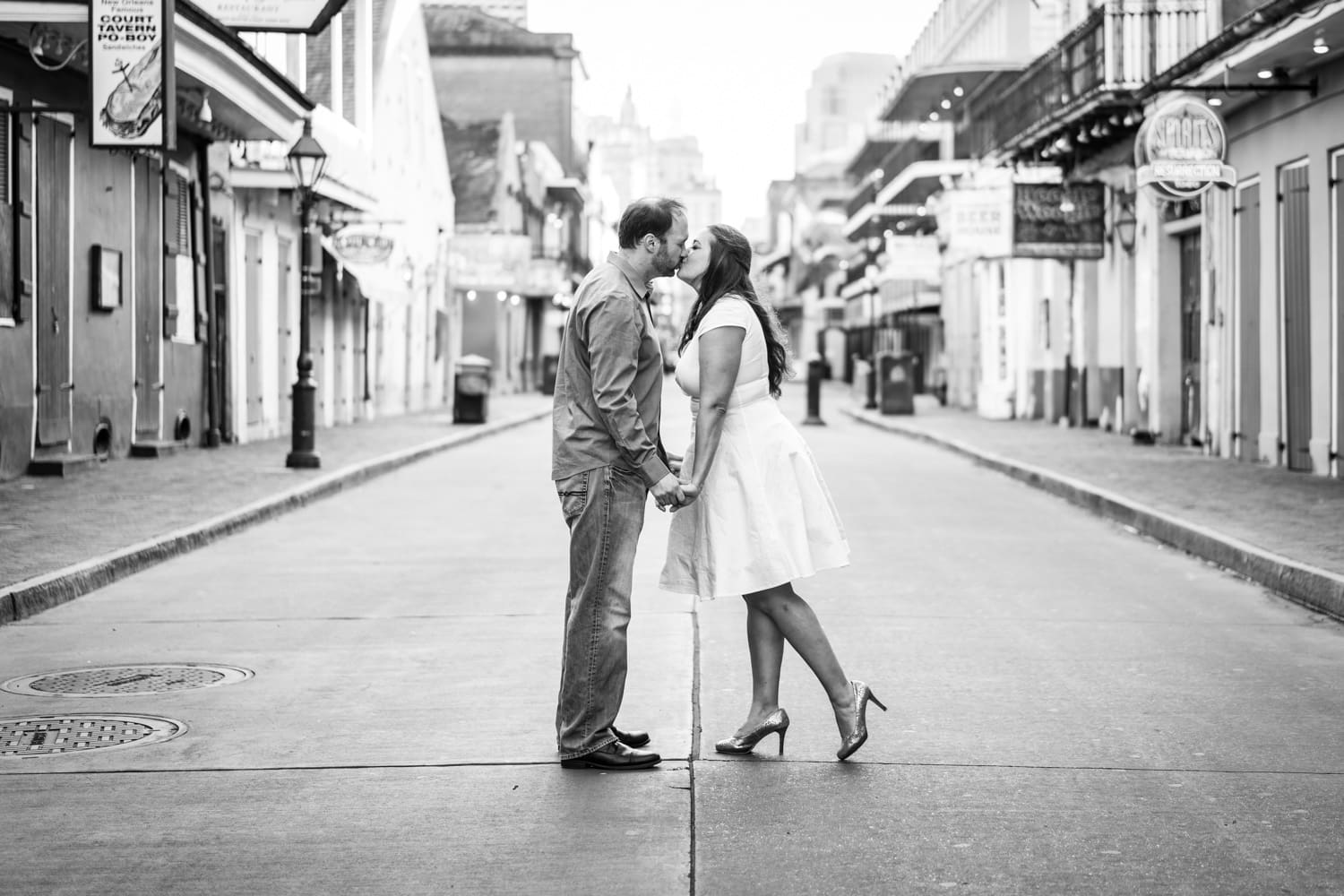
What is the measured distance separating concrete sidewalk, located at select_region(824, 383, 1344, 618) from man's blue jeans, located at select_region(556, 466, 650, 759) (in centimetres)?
532

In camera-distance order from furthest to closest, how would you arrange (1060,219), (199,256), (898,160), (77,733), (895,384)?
(898,160) < (895,384) < (1060,219) < (199,256) < (77,733)

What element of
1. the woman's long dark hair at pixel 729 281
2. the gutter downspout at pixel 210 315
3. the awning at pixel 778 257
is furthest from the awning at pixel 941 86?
the awning at pixel 778 257

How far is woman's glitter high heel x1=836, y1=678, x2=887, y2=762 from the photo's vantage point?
19.7ft

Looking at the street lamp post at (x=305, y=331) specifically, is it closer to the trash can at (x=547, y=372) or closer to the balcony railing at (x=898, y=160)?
the trash can at (x=547, y=372)

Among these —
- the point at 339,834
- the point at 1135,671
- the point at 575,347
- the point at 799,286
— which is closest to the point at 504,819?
the point at 339,834

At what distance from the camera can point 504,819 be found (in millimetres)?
5242

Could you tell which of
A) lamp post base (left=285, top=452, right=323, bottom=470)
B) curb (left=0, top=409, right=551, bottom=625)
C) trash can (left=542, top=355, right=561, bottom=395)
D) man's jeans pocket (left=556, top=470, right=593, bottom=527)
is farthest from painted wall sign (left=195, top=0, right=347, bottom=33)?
trash can (left=542, top=355, right=561, bottom=395)

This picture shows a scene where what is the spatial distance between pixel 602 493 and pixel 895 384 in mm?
34757

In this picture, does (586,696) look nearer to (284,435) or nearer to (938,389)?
(284,435)

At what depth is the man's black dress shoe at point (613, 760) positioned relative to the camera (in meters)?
5.85

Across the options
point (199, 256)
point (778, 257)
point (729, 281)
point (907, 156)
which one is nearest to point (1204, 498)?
point (729, 281)

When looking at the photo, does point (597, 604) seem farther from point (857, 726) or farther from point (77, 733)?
point (77, 733)

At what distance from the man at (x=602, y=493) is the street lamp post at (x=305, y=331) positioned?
1426cm

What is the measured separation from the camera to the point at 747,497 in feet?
19.9
